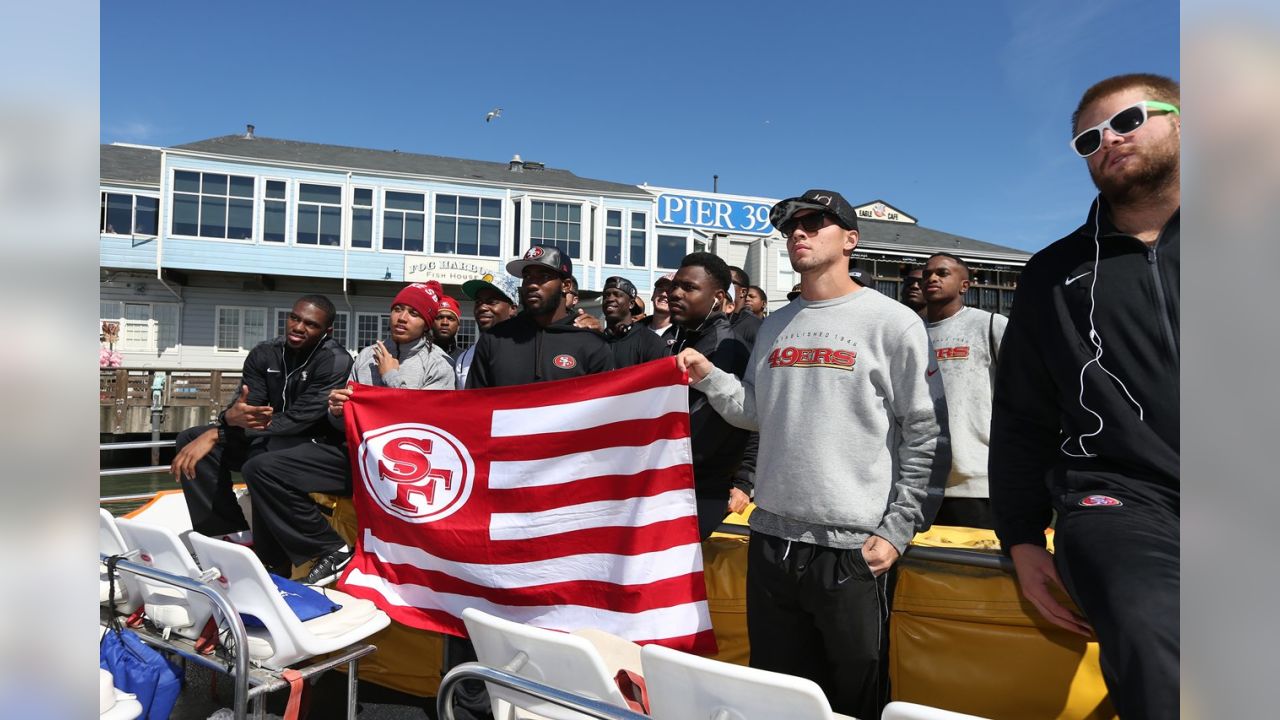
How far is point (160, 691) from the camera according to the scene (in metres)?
2.92

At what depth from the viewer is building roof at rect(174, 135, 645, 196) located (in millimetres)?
24531

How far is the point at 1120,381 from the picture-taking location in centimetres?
167

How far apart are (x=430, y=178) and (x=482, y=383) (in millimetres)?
22361

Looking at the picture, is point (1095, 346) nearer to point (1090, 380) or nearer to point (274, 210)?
point (1090, 380)

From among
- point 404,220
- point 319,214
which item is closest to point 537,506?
point 404,220

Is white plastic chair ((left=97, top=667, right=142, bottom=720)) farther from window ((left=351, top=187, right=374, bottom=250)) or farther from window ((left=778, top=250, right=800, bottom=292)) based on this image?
window ((left=778, top=250, right=800, bottom=292))

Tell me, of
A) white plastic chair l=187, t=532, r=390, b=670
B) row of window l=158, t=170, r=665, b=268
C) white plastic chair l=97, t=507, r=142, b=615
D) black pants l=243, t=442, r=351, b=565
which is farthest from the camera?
row of window l=158, t=170, r=665, b=268

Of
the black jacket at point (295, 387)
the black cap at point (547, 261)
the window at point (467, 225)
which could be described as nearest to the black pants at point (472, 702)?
the black jacket at point (295, 387)

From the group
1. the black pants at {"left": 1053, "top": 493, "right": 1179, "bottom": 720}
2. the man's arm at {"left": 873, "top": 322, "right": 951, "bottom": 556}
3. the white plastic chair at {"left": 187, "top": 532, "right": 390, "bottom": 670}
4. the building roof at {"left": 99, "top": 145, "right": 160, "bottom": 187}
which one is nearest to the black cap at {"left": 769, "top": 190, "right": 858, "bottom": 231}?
the man's arm at {"left": 873, "top": 322, "right": 951, "bottom": 556}

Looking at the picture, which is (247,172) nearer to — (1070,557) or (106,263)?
(106,263)

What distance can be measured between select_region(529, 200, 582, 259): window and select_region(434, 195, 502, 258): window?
1186 mm

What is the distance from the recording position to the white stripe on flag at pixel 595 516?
3.03 metres

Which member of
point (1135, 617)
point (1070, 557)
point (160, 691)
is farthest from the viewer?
point (160, 691)
